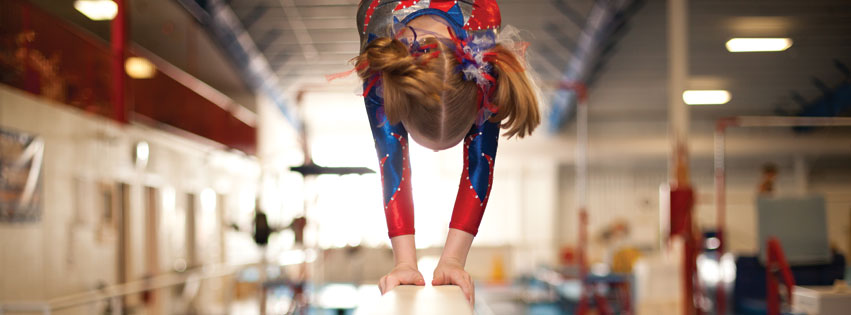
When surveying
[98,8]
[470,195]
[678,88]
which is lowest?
[470,195]

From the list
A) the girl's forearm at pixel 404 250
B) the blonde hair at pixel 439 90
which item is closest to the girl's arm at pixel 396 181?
the girl's forearm at pixel 404 250

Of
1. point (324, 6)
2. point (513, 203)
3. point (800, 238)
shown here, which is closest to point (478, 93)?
point (800, 238)

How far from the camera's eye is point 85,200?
690 cm

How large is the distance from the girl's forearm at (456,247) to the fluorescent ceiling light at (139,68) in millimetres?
6392

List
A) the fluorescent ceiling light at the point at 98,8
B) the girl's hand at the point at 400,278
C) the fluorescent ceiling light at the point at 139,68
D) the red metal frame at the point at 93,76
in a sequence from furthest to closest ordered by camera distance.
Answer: the fluorescent ceiling light at the point at 98,8 → the fluorescent ceiling light at the point at 139,68 → the red metal frame at the point at 93,76 → the girl's hand at the point at 400,278

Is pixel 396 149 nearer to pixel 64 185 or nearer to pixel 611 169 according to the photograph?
pixel 64 185

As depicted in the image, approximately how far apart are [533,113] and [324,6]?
8.02m

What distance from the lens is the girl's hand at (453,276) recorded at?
3.70 ft

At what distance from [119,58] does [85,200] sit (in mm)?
1363

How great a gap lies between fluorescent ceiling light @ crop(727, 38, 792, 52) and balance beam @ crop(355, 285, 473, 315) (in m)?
8.43

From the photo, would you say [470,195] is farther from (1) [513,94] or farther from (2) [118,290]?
(2) [118,290]

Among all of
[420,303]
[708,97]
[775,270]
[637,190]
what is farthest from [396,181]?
[637,190]

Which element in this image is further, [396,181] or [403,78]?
[396,181]

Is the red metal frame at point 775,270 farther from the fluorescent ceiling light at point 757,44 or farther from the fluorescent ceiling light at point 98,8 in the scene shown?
the fluorescent ceiling light at point 98,8
